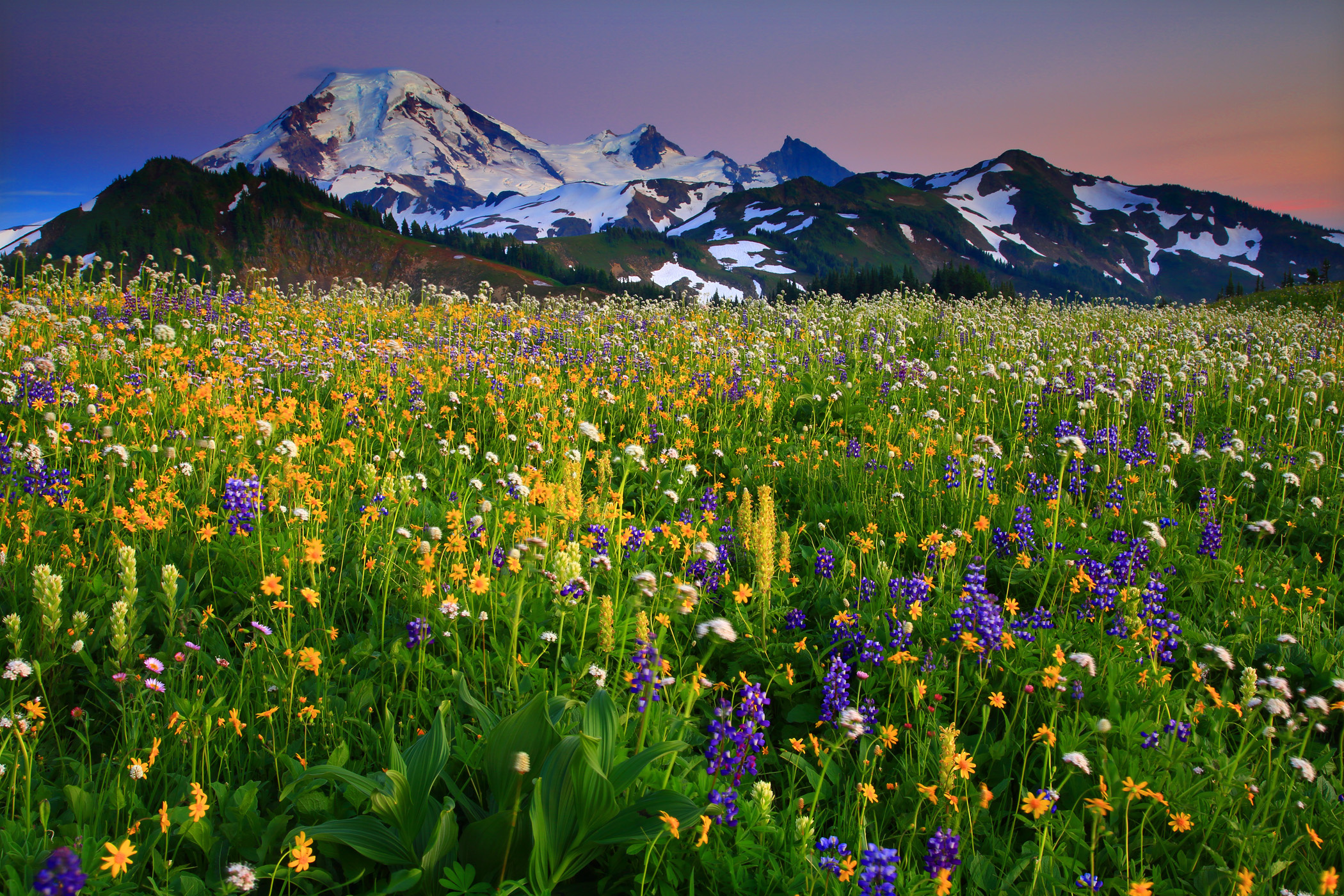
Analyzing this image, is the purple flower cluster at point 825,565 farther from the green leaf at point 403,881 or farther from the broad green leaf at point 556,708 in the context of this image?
the green leaf at point 403,881

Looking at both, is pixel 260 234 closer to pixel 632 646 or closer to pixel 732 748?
pixel 632 646

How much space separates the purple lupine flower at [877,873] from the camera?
74.2 inches

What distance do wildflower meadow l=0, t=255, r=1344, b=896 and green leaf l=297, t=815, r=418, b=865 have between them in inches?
0.6

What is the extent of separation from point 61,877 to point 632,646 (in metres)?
2.47

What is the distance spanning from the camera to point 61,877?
53.9 inches

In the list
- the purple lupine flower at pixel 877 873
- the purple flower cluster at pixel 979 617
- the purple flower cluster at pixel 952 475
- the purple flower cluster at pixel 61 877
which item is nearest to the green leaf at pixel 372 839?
the purple flower cluster at pixel 61 877

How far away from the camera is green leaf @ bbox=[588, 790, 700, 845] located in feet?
7.13

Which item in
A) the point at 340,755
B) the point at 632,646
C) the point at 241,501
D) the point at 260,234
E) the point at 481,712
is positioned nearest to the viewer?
the point at 340,755

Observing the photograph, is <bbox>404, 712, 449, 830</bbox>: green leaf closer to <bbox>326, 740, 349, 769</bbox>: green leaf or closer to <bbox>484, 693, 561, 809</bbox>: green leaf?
<bbox>484, 693, 561, 809</bbox>: green leaf

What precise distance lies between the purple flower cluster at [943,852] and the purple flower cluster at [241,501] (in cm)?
377

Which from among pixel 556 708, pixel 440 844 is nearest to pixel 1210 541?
pixel 556 708

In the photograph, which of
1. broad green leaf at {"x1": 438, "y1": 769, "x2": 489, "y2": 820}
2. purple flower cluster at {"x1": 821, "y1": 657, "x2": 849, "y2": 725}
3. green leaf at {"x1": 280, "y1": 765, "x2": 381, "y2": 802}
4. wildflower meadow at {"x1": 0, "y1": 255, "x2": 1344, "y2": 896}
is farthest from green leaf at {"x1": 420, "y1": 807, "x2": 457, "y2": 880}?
purple flower cluster at {"x1": 821, "y1": 657, "x2": 849, "y2": 725}

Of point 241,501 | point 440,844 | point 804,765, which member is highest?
point 241,501

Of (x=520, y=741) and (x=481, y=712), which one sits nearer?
(x=520, y=741)
